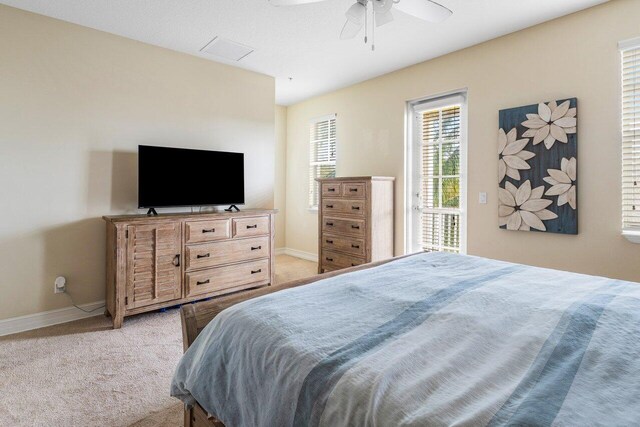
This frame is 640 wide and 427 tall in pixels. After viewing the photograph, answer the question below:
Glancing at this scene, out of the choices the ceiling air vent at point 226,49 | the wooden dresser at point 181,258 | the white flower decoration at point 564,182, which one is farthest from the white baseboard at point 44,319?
the white flower decoration at point 564,182

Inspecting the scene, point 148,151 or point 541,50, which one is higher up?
point 541,50

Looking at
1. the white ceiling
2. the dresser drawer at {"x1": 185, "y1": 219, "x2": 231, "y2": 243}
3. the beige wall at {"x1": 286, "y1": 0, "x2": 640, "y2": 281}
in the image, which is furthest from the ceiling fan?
the dresser drawer at {"x1": 185, "y1": 219, "x2": 231, "y2": 243}

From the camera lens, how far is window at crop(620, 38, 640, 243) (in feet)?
8.93

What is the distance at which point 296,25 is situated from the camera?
3219 mm

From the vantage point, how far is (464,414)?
2.31 ft

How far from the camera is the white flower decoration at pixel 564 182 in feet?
9.73

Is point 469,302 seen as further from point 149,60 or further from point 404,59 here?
point 149,60

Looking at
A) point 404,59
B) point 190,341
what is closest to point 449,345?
point 190,341

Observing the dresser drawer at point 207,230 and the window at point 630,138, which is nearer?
the window at point 630,138

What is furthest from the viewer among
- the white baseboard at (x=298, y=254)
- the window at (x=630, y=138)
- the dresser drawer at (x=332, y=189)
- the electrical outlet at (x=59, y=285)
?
the white baseboard at (x=298, y=254)

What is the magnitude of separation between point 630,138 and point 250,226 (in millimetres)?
3567

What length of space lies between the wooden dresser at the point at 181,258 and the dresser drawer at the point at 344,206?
0.93 meters

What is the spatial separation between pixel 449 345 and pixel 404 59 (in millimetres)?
3800

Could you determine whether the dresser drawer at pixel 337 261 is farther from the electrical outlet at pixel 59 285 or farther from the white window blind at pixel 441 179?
the electrical outlet at pixel 59 285
